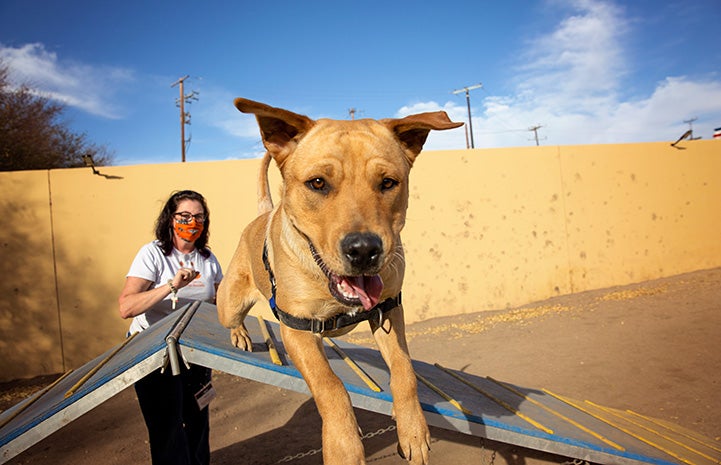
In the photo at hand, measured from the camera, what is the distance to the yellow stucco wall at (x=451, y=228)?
7.86 metres

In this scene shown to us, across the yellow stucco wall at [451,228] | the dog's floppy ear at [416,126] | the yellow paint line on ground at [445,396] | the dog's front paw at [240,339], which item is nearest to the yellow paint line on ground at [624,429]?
the yellow paint line on ground at [445,396]

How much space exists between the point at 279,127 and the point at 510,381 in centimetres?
482

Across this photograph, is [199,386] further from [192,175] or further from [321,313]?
[192,175]

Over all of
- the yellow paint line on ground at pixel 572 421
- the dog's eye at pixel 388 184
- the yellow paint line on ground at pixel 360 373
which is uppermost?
the dog's eye at pixel 388 184

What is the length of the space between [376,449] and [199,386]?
5.88 ft

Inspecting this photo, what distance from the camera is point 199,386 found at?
3.62 m

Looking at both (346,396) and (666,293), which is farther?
(666,293)

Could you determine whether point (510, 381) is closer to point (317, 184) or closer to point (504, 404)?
point (504, 404)

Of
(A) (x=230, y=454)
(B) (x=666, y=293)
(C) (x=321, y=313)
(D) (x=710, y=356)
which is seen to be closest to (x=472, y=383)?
(C) (x=321, y=313)

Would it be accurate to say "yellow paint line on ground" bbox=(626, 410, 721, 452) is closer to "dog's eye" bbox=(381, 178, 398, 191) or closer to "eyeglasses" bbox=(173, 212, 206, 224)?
"dog's eye" bbox=(381, 178, 398, 191)

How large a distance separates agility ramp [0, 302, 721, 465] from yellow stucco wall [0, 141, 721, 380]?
4.38m

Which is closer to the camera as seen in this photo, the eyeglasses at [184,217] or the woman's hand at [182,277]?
the woman's hand at [182,277]

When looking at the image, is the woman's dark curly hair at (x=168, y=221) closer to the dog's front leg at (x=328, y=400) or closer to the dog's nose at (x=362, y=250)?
the dog's front leg at (x=328, y=400)

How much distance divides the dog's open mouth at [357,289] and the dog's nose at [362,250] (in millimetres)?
211
